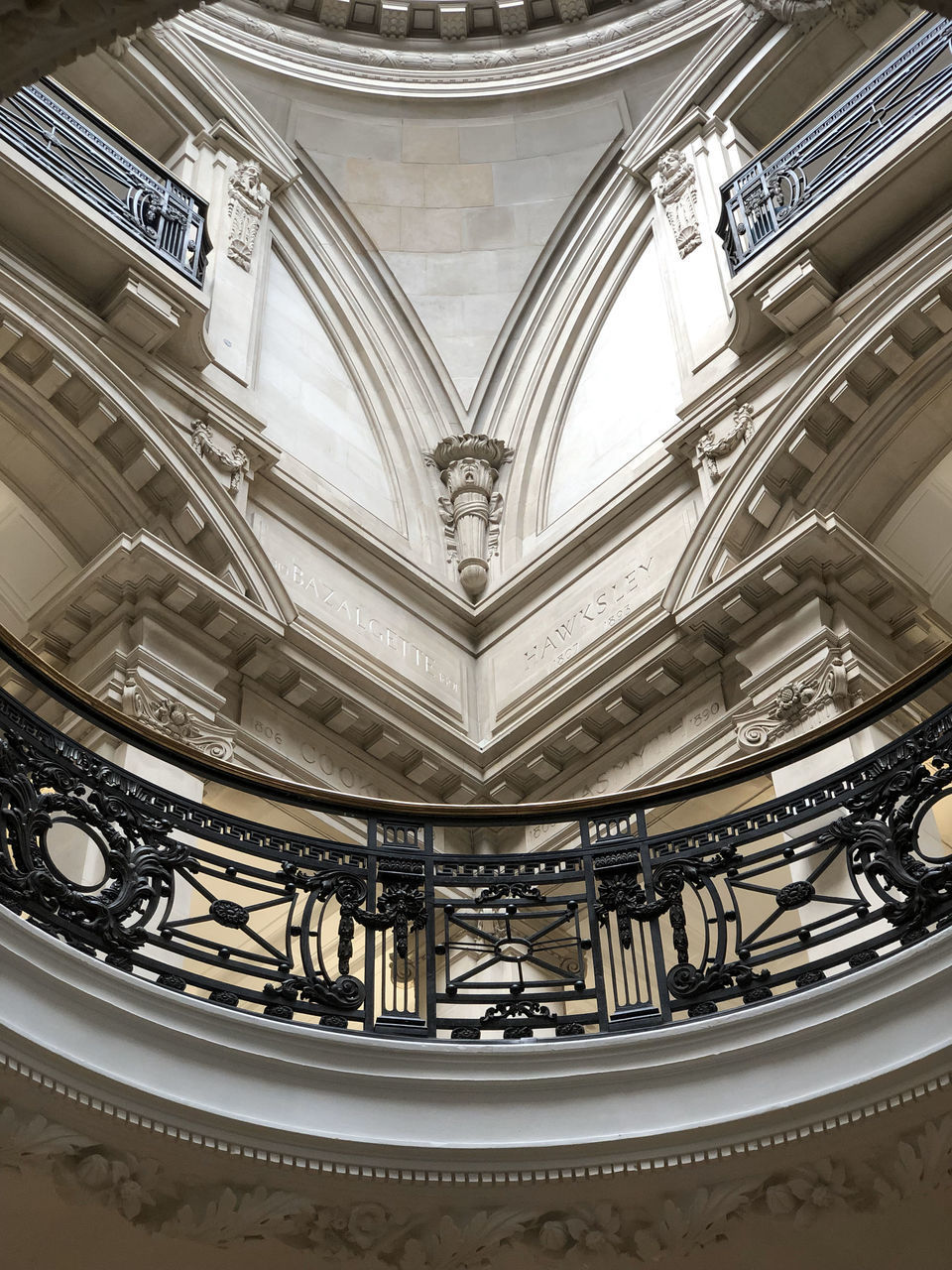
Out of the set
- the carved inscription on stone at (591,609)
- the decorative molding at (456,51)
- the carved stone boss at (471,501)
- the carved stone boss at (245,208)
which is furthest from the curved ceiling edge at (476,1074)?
the decorative molding at (456,51)

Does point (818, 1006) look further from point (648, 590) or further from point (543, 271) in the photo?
point (543, 271)

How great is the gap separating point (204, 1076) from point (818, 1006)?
1.96m

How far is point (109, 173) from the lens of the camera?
10.7m

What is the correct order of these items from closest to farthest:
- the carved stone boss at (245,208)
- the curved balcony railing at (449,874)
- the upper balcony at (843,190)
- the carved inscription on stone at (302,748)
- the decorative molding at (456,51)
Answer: the curved balcony railing at (449,874)
the carved inscription on stone at (302,748)
the upper balcony at (843,190)
the carved stone boss at (245,208)
the decorative molding at (456,51)

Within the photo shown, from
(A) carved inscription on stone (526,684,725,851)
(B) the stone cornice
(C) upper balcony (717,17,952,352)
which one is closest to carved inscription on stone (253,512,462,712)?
(A) carved inscription on stone (526,684,725,851)

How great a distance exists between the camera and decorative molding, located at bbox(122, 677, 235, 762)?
8.65 metres

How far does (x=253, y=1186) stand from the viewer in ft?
15.9

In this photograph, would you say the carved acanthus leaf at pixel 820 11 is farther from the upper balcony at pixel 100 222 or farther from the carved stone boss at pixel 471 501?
the upper balcony at pixel 100 222

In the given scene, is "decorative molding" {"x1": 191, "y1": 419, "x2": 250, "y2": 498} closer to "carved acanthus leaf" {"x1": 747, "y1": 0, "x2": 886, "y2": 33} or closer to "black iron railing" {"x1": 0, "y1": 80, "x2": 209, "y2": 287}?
"black iron railing" {"x1": 0, "y1": 80, "x2": 209, "y2": 287}

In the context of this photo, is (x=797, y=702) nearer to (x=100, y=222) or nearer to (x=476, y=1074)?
(x=476, y=1074)

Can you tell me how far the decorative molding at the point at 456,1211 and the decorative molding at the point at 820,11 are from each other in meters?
9.84

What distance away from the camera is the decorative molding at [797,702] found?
28.7 feet

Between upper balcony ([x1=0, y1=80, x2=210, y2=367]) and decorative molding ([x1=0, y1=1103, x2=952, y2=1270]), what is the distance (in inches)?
259

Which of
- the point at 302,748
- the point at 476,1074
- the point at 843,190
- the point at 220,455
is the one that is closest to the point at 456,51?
the point at 843,190
